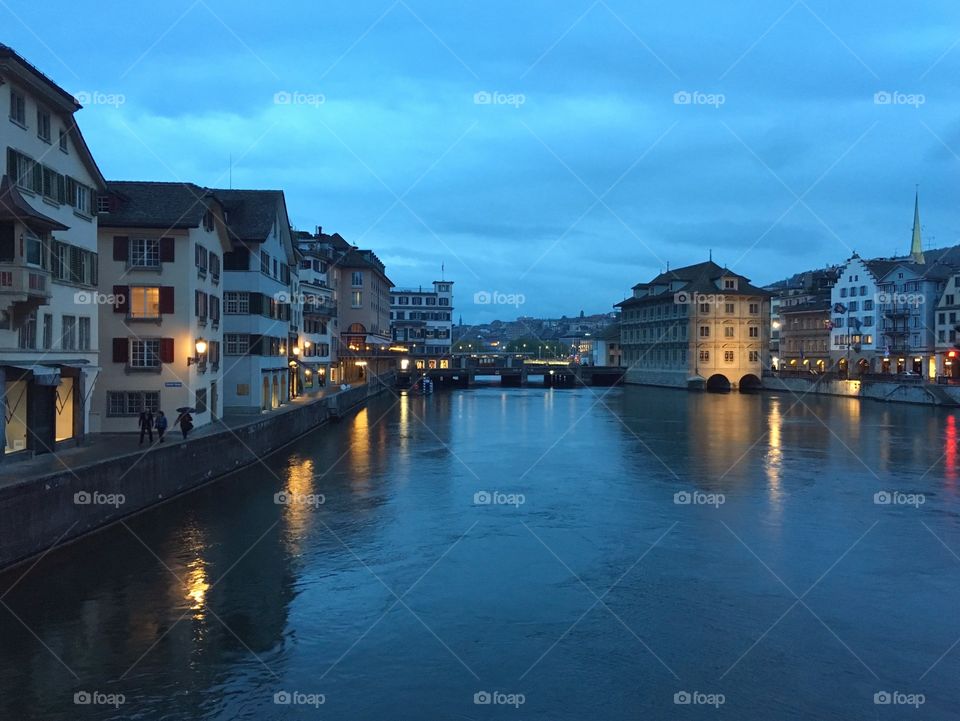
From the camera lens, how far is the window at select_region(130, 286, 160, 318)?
39.4 metres

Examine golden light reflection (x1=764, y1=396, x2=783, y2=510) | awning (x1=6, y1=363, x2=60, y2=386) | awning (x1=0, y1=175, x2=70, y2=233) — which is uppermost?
awning (x1=0, y1=175, x2=70, y2=233)

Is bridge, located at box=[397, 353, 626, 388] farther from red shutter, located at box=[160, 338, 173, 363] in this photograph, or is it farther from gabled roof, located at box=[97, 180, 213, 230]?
red shutter, located at box=[160, 338, 173, 363]

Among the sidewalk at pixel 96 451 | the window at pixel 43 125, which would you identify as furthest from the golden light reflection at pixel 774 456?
the window at pixel 43 125

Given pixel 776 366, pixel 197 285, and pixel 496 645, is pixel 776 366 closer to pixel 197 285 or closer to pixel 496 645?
pixel 197 285

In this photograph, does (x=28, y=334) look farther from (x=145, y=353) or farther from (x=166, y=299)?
(x=166, y=299)

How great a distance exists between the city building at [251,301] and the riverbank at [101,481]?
882 centimetres

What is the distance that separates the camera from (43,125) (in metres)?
29.3

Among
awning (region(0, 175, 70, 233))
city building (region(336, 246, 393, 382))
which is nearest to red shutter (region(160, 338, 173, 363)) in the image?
awning (region(0, 175, 70, 233))

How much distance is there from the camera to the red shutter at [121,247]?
3900 cm

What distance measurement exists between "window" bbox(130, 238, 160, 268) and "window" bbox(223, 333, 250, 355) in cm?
1142

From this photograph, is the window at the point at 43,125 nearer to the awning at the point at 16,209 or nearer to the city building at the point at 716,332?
the awning at the point at 16,209

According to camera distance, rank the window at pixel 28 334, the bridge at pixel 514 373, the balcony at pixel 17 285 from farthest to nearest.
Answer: the bridge at pixel 514 373 → the window at pixel 28 334 → the balcony at pixel 17 285

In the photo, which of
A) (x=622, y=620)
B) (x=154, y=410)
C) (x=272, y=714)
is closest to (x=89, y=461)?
(x=154, y=410)

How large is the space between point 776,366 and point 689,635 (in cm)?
13289
